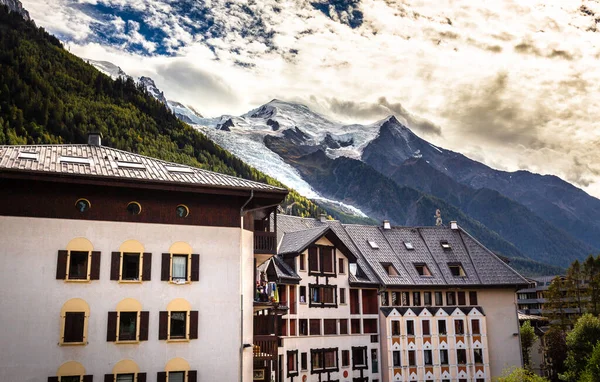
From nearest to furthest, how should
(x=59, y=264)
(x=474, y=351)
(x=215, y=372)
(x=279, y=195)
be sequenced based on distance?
(x=59, y=264) → (x=215, y=372) → (x=279, y=195) → (x=474, y=351)

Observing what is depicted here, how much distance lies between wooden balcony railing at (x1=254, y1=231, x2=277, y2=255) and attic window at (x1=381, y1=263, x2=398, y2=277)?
29855 mm

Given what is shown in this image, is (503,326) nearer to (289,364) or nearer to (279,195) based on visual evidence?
(289,364)

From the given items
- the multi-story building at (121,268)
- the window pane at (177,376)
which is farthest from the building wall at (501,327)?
the window pane at (177,376)

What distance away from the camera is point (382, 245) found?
2815 inches

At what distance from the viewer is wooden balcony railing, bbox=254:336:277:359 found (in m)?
40.0

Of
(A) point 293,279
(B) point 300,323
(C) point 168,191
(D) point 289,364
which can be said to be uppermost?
(C) point 168,191

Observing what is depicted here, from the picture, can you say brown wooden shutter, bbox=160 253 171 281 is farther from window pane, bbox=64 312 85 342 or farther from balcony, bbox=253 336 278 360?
balcony, bbox=253 336 278 360

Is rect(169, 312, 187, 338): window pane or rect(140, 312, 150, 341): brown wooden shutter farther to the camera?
rect(169, 312, 187, 338): window pane

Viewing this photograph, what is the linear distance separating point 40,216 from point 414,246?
49.2 m

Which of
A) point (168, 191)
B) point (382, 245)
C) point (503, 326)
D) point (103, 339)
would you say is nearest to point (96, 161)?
point (168, 191)

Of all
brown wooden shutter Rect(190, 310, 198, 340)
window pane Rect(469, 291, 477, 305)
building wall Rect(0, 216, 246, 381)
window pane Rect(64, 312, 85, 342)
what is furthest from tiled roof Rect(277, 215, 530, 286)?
window pane Rect(64, 312, 85, 342)

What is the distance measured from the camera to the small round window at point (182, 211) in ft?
116

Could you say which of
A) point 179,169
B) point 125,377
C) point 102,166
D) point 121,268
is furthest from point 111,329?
point 179,169

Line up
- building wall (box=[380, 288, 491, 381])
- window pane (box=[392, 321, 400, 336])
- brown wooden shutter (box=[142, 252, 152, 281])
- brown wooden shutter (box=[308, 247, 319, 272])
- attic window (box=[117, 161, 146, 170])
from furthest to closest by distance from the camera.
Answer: window pane (box=[392, 321, 400, 336])
building wall (box=[380, 288, 491, 381])
brown wooden shutter (box=[308, 247, 319, 272])
attic window (box=[117, 161, 146, 170])
brown wooden shutter (box=[142, 252, 152, 281])
